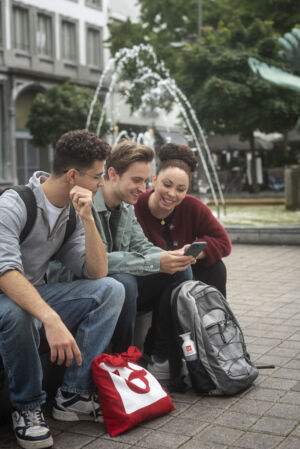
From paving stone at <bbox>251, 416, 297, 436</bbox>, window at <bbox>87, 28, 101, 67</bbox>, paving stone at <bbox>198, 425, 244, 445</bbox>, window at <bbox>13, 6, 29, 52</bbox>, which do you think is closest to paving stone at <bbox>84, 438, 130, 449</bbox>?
paving stone at <bbox>198, 425, 244, 445</bbox>

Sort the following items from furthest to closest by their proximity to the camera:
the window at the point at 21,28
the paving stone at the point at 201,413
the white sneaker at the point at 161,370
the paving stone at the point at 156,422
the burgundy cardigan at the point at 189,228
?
the window at the point at 21,28, the burgundy cardigan at the point at 189,228, the white sneaker at the point at 161,370, the paving stone at the point at 201,413, the paving stone at the point at 156,422

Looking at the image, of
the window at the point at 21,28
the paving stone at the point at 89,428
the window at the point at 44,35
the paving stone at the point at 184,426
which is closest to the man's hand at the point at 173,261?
the paving stone at the point at 184,426

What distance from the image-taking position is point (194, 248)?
4.17 m

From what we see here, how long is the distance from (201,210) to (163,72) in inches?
937

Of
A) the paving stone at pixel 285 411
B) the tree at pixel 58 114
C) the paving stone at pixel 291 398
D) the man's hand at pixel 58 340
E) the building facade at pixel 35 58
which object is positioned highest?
the building facade at pixel 35 58

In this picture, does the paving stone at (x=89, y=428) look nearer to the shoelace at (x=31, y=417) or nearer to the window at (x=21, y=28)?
the shoelace at (x=31, y=417)

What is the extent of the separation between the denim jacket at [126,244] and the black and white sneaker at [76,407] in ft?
2.51

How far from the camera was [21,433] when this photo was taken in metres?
3.33

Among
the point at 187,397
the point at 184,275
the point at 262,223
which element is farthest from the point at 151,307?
the point at 262,223

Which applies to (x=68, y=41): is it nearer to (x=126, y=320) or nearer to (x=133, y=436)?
(x=126, y=320)

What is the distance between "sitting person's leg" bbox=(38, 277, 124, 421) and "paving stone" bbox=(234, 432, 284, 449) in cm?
78

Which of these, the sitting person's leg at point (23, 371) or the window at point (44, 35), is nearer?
the sitting person's leg at point (23, 371)

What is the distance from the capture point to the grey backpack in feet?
13.3

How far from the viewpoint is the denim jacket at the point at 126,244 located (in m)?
4.14
